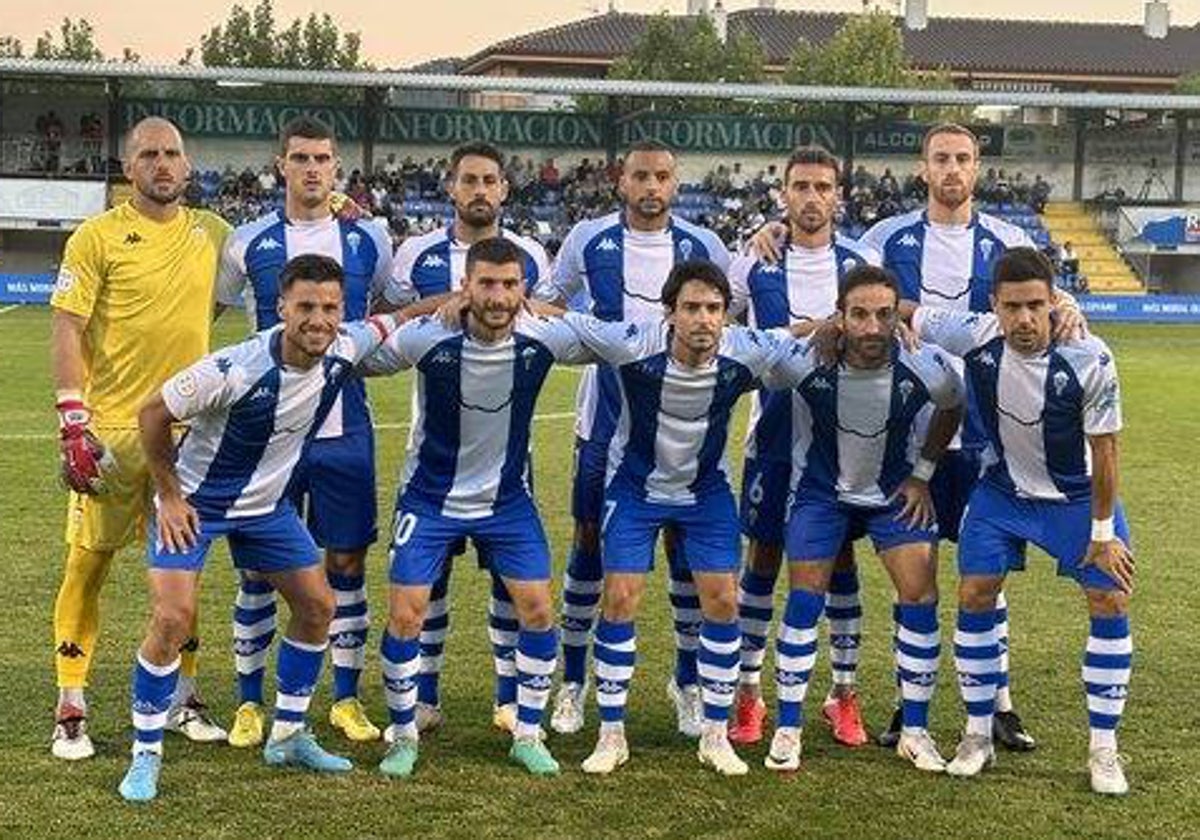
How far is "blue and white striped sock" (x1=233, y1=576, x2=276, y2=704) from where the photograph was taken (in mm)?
6164

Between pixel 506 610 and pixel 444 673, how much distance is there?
80cm

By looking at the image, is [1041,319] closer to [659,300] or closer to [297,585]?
[659,300]

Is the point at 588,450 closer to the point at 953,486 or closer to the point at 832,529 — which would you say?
the point at 832,529

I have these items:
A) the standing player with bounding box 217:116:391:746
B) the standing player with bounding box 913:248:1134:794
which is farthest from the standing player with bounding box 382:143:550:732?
the standing player with bounding box 913:248:1134:794

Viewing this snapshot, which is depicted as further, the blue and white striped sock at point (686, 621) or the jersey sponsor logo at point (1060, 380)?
the blue and white striped sock at point (686, 621)

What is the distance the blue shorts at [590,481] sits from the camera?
6.44 meters

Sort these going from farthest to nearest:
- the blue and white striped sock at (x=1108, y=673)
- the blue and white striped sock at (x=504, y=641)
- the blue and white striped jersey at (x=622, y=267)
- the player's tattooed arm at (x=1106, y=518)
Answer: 1. the blue and white striped jersey at (x=622, y=267)
2. the blue and white striped sock at (x=504, y=641)
3. the blue and white striped sock at (x=1108, y=673)
4. the player's tattooed arm at (x=1106, y=518)

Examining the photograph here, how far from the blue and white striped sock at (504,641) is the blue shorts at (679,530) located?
59 centimetres

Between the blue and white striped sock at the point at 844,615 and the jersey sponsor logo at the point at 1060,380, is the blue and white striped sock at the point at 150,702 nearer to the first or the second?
the blue and white striped sock at the point at 844,615

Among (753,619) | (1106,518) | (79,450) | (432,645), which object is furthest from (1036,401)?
(79,450)

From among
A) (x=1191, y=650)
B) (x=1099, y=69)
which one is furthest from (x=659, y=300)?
(x=1099, y=69)

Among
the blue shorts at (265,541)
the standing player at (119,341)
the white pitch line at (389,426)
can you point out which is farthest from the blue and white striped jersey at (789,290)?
the white pitch line at (389,426)

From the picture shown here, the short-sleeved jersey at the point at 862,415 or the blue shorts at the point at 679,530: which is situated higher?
the short-sleeved jersey at the point at 862,415

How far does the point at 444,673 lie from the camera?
7.10 m
